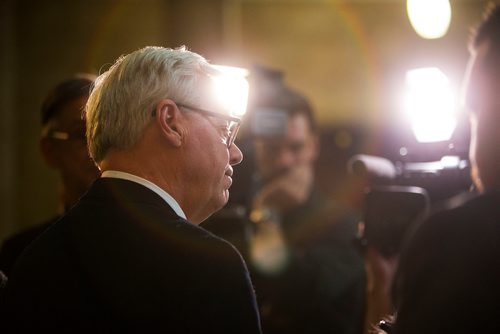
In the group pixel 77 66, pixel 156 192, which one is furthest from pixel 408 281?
pixel 77 66

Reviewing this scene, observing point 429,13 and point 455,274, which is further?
point 429,13

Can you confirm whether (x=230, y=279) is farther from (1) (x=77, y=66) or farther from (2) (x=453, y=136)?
(1) (x=77, y=66)

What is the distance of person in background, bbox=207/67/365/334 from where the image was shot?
2.71m

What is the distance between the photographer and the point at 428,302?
1090 millimetres

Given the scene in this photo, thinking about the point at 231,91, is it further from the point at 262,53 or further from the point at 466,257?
the point at 262,53

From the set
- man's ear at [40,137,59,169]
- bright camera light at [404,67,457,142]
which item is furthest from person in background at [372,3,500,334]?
man's ear at [40,137,59,169]

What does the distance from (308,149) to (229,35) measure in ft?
9.49

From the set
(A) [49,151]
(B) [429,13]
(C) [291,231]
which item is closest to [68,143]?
(A) [49,151]

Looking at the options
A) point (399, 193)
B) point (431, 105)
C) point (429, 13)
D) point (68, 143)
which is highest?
point (429, 13)

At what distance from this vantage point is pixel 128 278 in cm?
112

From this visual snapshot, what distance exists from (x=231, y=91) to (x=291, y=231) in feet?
6.04

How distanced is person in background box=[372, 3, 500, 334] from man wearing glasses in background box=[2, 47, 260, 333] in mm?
253

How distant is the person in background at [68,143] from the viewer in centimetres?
204

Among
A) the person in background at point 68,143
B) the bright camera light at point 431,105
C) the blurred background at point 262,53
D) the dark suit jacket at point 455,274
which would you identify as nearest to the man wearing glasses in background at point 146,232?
the dark suit jacket at point 455,274
